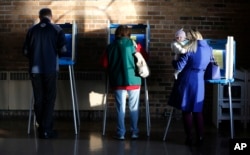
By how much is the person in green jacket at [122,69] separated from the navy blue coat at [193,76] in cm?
71

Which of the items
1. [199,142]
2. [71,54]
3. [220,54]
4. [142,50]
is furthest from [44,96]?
[220,54]

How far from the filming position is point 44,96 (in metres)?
7.21

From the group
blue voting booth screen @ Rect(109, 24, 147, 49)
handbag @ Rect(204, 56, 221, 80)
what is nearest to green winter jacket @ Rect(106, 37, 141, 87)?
blue voting booth screen @ Rect(109, 24, 147, 49)

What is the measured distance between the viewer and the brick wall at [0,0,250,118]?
8.77m

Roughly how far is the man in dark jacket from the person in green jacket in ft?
2.37

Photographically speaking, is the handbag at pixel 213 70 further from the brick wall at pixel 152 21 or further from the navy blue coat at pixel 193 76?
the brick wall at pixel 152 21

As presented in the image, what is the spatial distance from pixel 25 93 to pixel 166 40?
2.70 m

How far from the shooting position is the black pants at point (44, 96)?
712 centimetres

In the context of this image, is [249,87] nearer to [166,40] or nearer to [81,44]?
[166,40]

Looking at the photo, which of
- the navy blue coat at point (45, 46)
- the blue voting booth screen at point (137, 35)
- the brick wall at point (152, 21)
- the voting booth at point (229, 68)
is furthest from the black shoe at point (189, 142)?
the navy blue coat at point (45, 46)

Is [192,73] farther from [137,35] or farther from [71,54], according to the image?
[71,54]

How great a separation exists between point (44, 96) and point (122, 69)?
1.21m

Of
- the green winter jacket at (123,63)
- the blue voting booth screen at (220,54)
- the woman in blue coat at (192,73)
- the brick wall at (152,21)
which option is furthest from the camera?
the brick wall at (152,21)

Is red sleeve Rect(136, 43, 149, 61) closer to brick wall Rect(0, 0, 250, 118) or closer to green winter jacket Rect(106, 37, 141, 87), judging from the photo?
green winter jacket Rect(106, 37, 141, 87)
